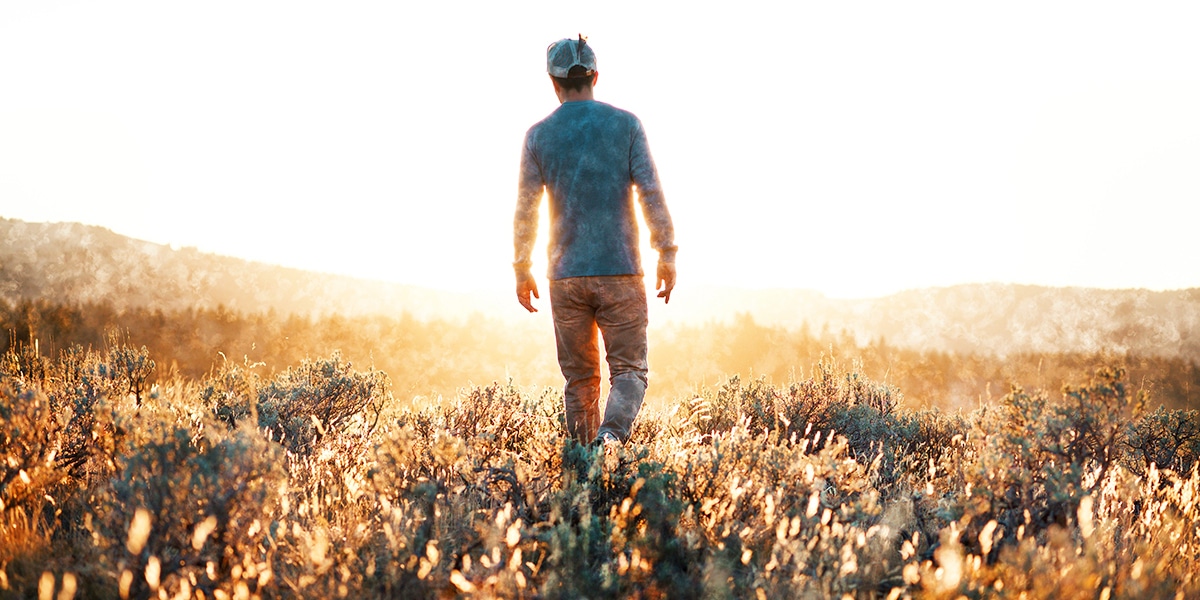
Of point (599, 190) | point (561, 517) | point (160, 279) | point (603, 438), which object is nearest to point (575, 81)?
point (599, 190)

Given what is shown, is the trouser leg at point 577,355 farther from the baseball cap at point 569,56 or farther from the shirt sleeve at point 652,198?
the baseball cap at point 569,56

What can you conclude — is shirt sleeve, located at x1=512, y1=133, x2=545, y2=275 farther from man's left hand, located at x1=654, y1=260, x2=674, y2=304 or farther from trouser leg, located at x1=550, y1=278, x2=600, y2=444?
man's left hand, located at x1=654, y1=260, x2=674, y2=304

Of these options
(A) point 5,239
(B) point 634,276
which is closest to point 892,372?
(B) point 634,276

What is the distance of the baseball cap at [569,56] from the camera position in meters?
3.95

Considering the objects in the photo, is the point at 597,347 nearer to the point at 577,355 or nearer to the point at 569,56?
the point at 577,355

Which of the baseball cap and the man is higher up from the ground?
the baseball cap

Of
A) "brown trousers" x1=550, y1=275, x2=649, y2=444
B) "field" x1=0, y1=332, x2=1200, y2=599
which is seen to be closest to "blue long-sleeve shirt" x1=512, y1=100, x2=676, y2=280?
"brown trousers" x1=550, y1=275, x2=649, y2=444

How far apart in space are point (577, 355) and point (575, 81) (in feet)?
5.25

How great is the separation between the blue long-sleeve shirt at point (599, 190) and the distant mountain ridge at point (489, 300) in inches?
721

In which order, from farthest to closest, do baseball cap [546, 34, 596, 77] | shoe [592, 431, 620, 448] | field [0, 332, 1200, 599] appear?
baseball cap [546, 34, 596, 77], shoe [592, 431, 620, 448], field [0, 332, 1200, 599]

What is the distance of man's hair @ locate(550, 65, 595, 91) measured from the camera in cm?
400

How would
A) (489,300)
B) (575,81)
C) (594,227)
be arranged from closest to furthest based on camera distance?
(594,227) → (575,81) → (489,300)

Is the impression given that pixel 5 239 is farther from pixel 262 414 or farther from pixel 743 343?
pixel 262 414

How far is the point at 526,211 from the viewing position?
4059 millimetres
